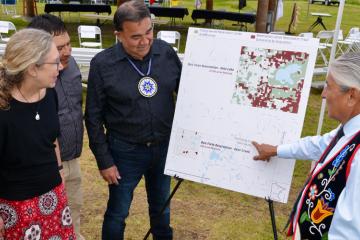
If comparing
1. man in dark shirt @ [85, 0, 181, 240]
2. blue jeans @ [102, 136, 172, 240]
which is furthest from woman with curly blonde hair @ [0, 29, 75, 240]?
blue jeans @ [102, 136, 172, 240]

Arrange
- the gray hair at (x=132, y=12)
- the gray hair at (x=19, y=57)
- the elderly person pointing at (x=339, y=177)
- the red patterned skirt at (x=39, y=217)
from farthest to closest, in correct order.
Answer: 1. the gray hair at (x=132, y=12)
2. the red patterned skirt at (x=39, y=217)
3. the gray hair at (x=19, y=57)
4. the elderly person pointing at (x=339, y=177)

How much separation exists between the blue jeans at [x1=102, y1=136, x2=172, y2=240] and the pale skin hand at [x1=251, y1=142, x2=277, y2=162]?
61 centimetres

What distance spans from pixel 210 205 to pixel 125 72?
1.98 m

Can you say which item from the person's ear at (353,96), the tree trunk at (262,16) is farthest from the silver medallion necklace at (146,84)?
the tree trunk at (262,16)

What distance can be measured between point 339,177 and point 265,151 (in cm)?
77

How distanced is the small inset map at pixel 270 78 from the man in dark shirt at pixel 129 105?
0.44 metres

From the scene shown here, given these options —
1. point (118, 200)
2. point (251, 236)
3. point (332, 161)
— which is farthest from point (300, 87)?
point (251, 236)

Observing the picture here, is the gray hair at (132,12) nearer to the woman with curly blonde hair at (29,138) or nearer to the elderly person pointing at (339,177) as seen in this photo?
the woman with curly blonde hair at (29,138)

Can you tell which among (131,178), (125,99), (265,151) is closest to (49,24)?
(125,99)

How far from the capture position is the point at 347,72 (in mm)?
1593

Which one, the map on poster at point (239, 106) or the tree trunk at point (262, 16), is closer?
the map on poster at point (239, 106)

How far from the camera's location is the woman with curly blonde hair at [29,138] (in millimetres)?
1856

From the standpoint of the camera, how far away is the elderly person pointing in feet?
5.00

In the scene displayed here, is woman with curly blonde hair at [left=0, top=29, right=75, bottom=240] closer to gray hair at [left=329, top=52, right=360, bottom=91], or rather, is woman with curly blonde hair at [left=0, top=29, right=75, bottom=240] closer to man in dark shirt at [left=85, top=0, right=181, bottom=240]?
man in dark shirt at [left=85, top=0, right=181, bottom=240]
